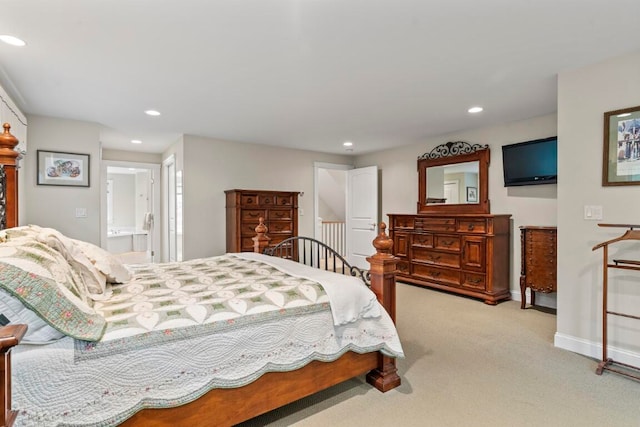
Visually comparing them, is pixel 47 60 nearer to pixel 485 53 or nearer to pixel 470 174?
pixel 485 53

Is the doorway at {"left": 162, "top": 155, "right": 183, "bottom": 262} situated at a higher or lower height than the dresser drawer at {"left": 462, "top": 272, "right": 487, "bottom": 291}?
higher

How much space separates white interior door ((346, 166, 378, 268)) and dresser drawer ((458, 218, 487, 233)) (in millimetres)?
1871

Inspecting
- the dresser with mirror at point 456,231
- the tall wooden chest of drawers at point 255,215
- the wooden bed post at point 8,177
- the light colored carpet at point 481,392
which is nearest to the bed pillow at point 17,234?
the wooden bed post at point 8,177

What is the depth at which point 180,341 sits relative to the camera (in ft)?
4.91

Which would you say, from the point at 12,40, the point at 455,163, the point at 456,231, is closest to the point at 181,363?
the point at 12,40

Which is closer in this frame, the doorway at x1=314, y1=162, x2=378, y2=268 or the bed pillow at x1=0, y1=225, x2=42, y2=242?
the bed pillow at x1=0, y1=225, x2=42, y2=242

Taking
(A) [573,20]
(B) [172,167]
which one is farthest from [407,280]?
(B) [172,167]

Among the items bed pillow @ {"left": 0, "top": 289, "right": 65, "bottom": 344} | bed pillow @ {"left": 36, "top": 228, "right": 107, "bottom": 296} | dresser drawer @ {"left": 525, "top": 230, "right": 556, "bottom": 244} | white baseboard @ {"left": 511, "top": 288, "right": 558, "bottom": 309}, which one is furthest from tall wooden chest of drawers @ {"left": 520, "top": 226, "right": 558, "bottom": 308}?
bed pillow @ {"left": 0, "top": 289, "right": 65, "bottom": 344}

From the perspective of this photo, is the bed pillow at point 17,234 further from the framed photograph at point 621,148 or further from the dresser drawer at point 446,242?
the dresser drawer at point 446,242

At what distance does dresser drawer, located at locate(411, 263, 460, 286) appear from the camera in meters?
4.62

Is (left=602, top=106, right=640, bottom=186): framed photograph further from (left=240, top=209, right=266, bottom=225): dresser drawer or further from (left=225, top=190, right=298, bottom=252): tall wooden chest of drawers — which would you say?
(left=240, top=209, right=266, bottom=225): dresser drawer

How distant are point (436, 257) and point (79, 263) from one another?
4.24 m

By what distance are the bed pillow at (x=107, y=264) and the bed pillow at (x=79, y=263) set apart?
0.32 ft

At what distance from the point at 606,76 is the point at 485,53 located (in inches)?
40.3
